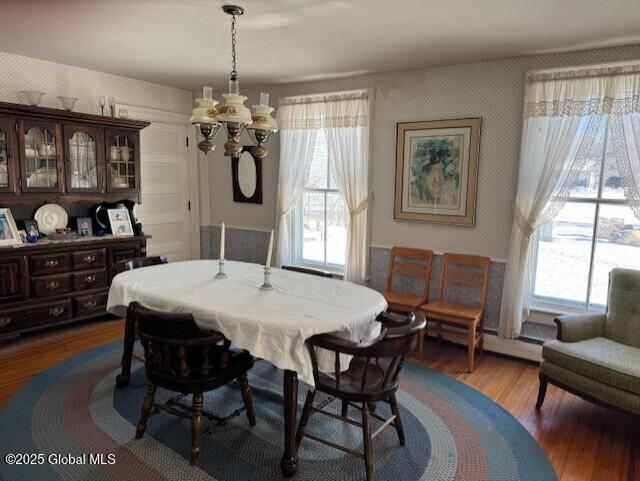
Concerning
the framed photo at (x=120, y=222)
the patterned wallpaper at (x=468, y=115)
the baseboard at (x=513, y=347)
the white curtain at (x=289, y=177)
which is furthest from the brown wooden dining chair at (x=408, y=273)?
the framed photo at (x=120, y=222)

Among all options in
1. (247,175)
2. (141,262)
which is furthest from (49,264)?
(247,175)

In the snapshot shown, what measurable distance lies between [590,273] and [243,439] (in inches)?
115

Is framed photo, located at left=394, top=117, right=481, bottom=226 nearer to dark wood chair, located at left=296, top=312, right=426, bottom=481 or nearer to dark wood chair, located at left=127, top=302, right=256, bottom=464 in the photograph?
dark wood chair, located at left=296, top=312, right=426, bottom=481

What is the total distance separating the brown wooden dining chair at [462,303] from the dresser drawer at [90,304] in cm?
311

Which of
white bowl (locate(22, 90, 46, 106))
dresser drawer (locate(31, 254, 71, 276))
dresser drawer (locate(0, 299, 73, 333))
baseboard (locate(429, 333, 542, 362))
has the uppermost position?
white bowl (locate(22, 90, 46, 106))

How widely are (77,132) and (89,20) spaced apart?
5.01ft

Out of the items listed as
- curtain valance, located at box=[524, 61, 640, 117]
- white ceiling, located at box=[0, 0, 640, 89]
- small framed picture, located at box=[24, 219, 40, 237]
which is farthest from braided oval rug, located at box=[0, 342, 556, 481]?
white ceiling, located at box=[0, 0, 640, 89]

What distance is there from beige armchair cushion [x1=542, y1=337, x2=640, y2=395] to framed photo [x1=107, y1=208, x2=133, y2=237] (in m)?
3.97

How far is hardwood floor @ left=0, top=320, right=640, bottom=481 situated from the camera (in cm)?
239

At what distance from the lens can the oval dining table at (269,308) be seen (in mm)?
2117

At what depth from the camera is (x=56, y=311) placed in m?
4.00

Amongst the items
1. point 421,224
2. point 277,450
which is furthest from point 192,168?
point 277,450

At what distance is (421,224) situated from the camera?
4.14m

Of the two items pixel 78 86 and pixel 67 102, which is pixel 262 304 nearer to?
pixel 67 102
